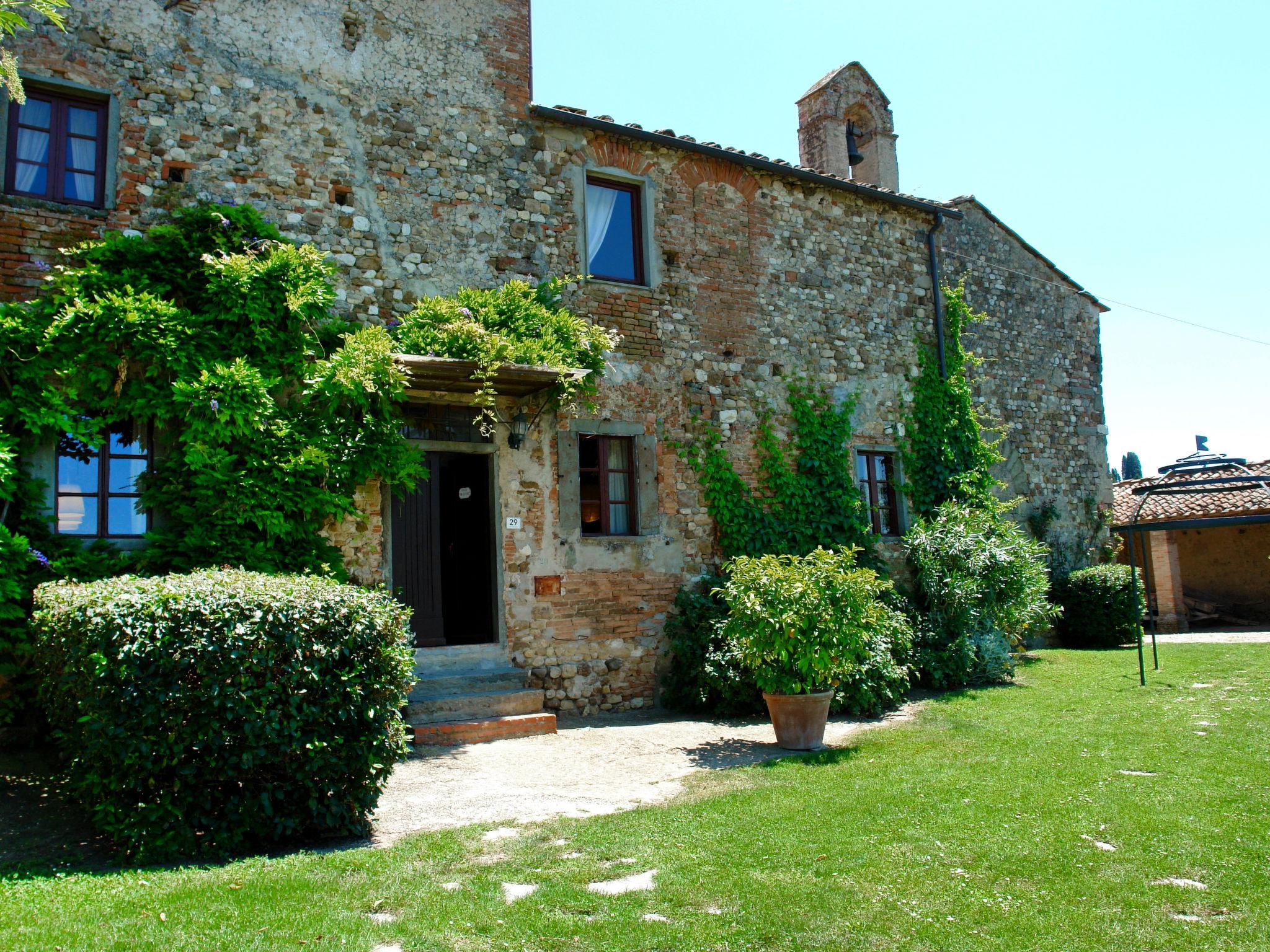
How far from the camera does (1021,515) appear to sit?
48.9ft

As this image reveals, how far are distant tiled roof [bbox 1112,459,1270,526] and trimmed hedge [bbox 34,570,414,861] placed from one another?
51.6 ft

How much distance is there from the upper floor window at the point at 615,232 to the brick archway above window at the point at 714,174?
28.2 inches

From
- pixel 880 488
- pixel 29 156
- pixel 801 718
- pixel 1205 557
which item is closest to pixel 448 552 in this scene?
pixel 801 718

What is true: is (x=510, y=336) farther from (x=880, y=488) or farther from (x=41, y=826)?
(x=880, y=488)

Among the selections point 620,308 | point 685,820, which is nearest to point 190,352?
point 620,308

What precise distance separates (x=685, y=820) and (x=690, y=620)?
4.80m

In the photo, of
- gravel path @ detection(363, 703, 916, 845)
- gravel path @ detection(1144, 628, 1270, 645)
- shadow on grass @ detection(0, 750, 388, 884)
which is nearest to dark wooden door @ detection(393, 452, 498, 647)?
gravel path @ detection(363, 703, 916, 845)

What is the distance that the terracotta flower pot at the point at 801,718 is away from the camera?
7641 mm

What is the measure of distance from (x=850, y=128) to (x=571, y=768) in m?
11.7

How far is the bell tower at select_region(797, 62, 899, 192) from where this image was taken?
14.2 m

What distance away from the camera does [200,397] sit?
7605 mm

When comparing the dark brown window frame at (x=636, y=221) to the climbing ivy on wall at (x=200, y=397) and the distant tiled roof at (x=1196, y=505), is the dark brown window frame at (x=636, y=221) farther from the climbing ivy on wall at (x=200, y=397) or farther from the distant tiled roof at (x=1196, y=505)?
the distant tiled roof at (x=1196, y=505)

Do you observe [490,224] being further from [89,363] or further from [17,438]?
[17,438]

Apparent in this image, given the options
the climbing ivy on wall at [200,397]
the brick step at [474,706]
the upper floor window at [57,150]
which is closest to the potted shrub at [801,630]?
the brick step at [474,706]
